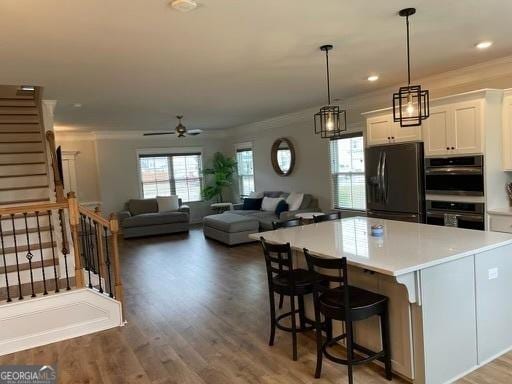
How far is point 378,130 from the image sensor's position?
5.58m

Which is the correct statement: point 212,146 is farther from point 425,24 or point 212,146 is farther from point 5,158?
point 425,24

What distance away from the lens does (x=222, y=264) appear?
6156mm

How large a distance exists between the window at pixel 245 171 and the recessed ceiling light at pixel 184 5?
7.68m

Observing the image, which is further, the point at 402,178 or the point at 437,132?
the point at 402,178

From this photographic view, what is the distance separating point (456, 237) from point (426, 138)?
7.49 ft

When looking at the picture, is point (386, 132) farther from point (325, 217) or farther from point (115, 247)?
point (115, 247)

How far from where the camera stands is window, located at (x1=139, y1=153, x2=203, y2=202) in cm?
1039

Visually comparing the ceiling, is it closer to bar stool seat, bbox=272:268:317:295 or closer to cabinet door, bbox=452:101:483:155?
cabinet door, bbox=452:101:483:155

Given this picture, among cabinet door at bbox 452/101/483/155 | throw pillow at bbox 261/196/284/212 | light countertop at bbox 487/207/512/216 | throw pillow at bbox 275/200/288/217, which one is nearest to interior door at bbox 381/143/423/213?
cabinet door at bbox 452/101/483/155

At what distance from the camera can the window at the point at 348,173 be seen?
691cm

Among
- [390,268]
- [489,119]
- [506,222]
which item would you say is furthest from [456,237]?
[489,119]

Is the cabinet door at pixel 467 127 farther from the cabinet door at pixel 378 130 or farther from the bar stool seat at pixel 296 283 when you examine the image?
the bar stool seat at pixel 296 283

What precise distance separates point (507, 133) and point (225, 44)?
11.1ft

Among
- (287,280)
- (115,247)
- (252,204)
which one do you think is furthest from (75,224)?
(252,204)
